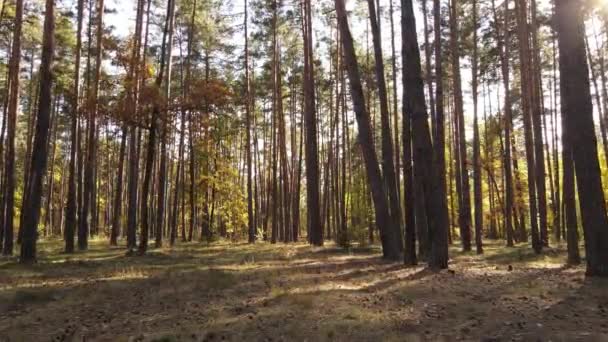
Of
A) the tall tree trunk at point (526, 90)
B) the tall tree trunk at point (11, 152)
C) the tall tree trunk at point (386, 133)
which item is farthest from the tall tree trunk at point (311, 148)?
the tall tree trunk at point (11, 152)

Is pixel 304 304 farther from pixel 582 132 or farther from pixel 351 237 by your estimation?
pixel 351 237

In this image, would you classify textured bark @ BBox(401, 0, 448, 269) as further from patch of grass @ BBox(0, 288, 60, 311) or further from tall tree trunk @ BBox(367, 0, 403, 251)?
patch of grass @ BBox(0, 288, 60, 311)

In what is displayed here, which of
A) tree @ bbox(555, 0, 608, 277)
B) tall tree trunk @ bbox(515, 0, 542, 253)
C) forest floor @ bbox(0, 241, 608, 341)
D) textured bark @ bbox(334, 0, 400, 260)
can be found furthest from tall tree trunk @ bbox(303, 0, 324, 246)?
tree @ bbox(555, 0, 608, 277)

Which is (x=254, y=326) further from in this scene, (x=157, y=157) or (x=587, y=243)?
(x=157, y=157)

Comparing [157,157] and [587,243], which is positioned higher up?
[157,157]

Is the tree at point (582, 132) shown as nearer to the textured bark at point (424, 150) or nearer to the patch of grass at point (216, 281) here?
the textured bark at point (424, 150)

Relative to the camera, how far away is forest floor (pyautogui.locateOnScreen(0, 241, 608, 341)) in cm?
592

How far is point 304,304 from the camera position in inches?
279

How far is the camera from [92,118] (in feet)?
54.9

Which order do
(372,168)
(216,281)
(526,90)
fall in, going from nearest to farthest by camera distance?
(216,281)
(372,168)
(526,90)

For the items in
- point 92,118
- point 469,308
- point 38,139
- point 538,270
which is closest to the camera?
point 469,308

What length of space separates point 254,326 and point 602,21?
23683 millimetres

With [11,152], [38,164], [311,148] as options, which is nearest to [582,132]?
Result: [311,148]

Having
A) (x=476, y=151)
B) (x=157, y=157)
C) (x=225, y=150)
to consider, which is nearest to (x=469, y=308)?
(x=476, y=151)
